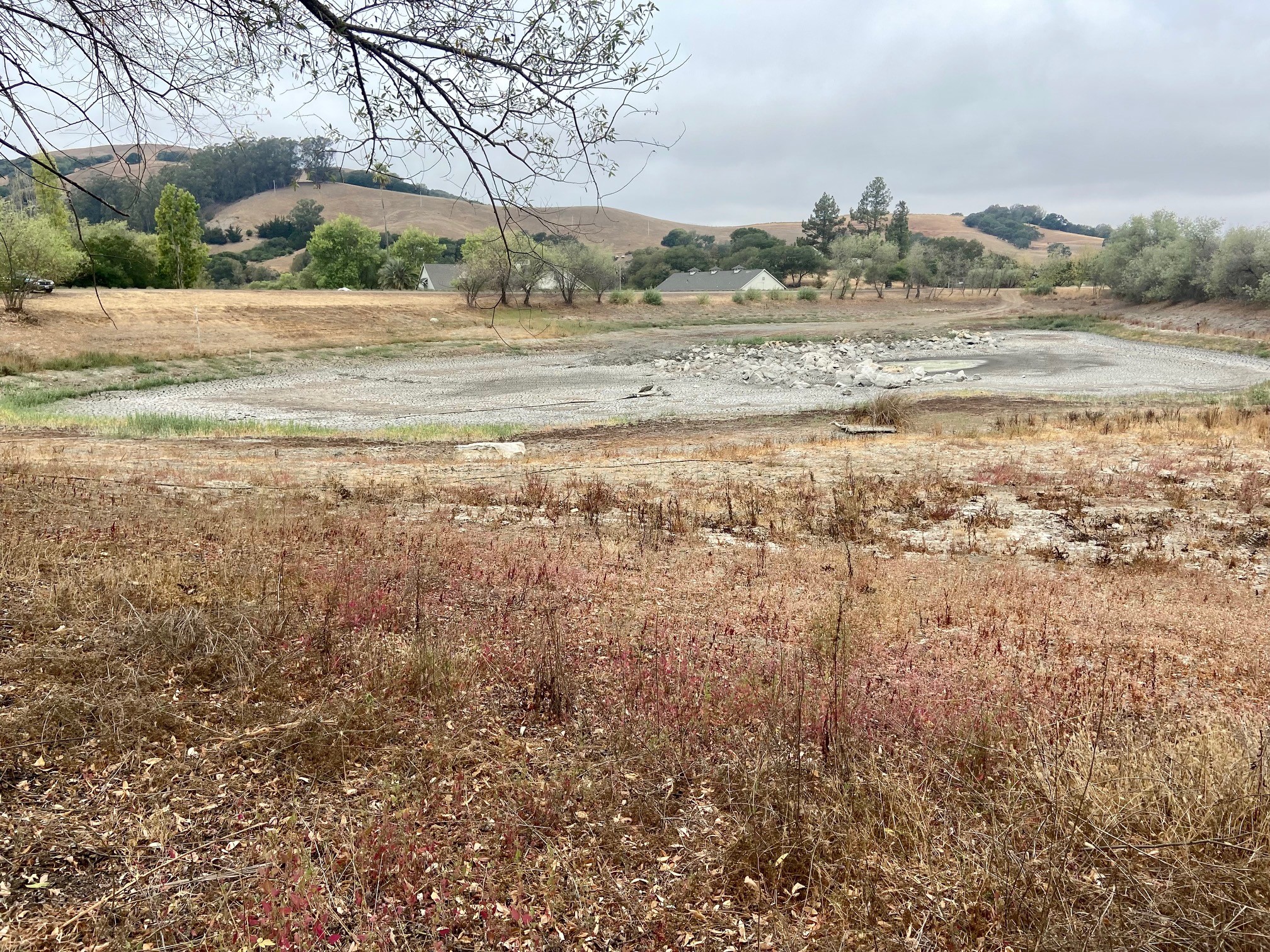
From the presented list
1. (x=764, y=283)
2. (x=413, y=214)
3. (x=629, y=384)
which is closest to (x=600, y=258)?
(x=629, y=384)

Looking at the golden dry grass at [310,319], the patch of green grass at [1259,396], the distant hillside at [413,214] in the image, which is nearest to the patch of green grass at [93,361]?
the golden dry grass at [310,319]

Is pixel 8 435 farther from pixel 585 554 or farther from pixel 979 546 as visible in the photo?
pixel 979 546

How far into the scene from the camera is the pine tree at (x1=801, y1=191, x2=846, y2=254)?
152m

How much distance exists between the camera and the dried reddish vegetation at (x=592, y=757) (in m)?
2.95

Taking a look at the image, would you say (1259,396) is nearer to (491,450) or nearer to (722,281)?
(491,450)

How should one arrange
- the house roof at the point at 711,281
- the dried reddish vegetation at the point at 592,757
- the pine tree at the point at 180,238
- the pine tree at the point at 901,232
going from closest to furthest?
the dried reddish vegetation at the point at 592,757
the pine tree at the point at 180,238
the house roof at the point at 711,281
the pine tree at the point at 901,232

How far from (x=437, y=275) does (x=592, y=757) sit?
10442cm

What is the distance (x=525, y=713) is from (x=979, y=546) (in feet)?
27.2

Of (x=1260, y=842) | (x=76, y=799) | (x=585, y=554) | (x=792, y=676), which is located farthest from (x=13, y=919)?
(x=585, y=554)

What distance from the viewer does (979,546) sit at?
10992 mm

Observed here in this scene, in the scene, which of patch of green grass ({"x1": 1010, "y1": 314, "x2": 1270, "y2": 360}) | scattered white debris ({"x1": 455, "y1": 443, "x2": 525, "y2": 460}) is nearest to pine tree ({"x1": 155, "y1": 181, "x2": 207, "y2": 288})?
scattered white debris ({"x1": 455, "y1": 443, "x2": 525, "y2": 460})

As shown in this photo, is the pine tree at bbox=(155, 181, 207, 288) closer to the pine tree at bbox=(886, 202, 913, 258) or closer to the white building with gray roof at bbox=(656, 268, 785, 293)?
the white building with gray roof at bbox=(656, 268, 785, 293)

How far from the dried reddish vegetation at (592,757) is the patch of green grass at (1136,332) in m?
56.4

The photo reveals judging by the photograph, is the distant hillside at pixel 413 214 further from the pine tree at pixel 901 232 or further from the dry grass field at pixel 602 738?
the pine tree at pixel 901 232
